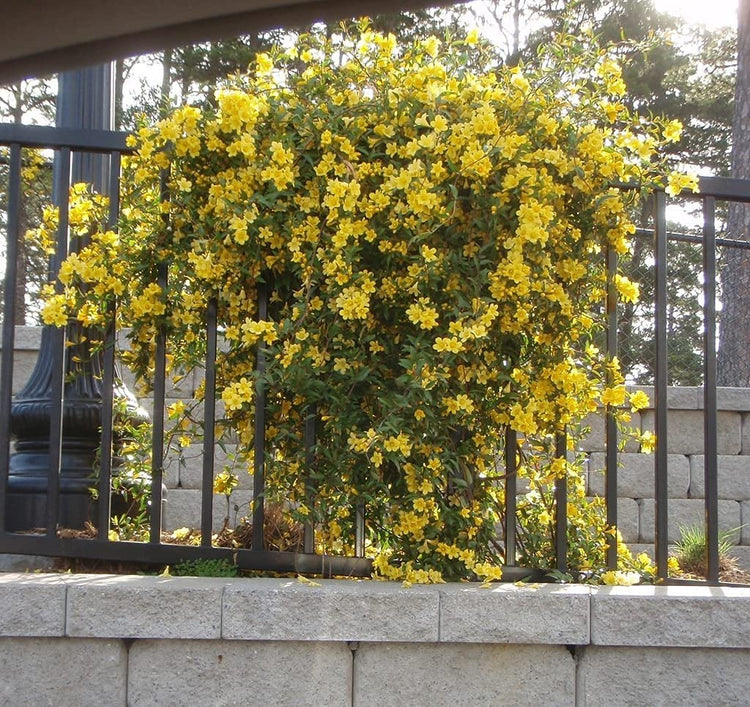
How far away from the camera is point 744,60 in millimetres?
11188

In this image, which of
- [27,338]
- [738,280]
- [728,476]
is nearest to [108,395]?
[27,338]

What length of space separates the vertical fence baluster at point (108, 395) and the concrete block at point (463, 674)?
954 mm

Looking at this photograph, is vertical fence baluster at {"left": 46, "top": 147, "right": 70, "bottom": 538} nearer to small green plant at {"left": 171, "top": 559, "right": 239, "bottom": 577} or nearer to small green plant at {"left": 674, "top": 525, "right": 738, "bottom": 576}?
small green plant at {"left": 171, "top": 559, "right": 239, "bottom": 577}

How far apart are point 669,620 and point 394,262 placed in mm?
1339

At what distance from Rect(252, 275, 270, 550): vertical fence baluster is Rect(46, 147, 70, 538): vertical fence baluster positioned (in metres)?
0.64

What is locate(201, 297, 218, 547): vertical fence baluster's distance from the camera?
9.51ft

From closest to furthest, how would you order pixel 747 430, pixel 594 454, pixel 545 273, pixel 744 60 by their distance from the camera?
pixel 545 273, pixel 594 454, pixel 747 430, pixel 744 60

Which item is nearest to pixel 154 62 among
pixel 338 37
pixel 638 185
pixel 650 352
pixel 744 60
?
pixel 744 60

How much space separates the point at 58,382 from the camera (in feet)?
9.71

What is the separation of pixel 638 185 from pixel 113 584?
6.72 ft

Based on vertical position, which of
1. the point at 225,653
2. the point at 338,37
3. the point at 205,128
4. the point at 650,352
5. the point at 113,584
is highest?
the point at 338,37

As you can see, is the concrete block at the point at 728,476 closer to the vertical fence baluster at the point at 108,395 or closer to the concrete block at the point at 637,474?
the concrete block at the point at 637,474

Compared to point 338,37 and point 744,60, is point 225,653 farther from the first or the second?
point 744,60

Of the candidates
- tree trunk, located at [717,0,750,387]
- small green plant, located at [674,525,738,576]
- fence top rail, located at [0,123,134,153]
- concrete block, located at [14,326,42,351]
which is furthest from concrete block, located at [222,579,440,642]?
tree trunk, located at [717,0,750,387]
